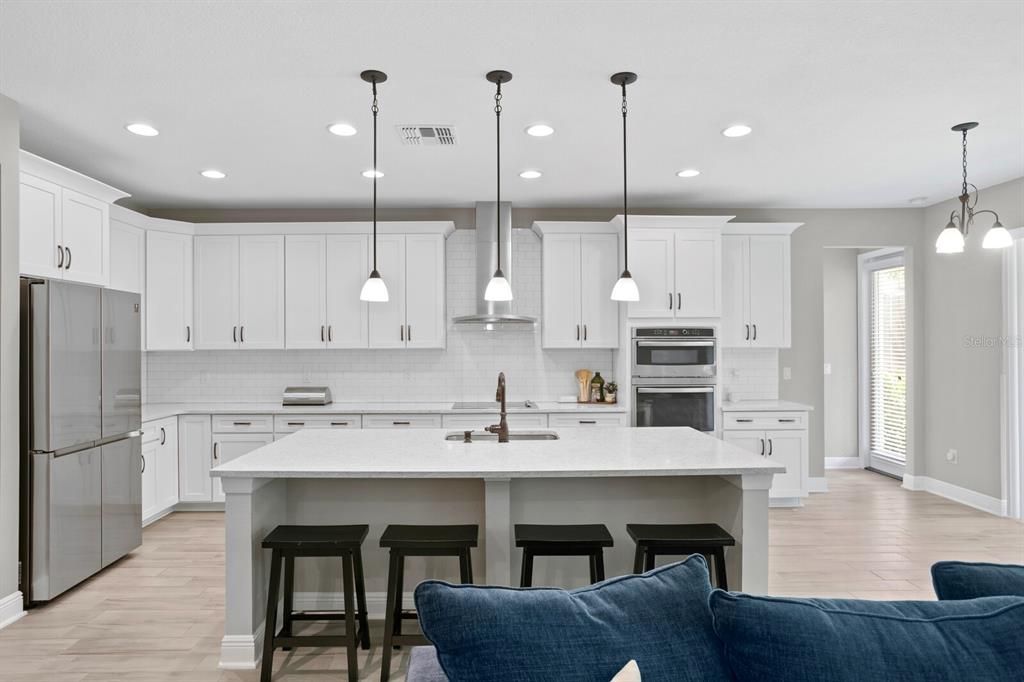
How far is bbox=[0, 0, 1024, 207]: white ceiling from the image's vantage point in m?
2.64

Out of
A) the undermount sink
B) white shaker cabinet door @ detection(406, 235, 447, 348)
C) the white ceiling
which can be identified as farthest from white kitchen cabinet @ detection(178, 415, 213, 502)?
the undermount sink

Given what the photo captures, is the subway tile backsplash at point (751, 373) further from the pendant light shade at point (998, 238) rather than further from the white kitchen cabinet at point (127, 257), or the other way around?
the white kitchen cabinet at point (127, 257)

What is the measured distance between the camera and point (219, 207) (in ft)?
20.2

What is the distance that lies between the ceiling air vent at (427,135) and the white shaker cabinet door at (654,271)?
7.08 ft

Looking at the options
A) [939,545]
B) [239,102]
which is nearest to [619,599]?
[239,102]

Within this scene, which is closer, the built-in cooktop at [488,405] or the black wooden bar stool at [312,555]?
the black wooden bar stool at [312,555]

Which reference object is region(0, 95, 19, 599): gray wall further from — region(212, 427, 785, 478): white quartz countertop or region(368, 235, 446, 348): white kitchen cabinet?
region(368, 235, 446, 348): white kitchen cabinet

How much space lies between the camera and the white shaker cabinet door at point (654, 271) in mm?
5727

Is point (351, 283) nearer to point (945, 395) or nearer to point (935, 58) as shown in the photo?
point (935, 58)

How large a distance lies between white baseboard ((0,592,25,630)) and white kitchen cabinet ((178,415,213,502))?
2.10 metres

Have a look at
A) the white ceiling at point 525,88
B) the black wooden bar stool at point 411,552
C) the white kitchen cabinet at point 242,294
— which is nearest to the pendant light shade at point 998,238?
the white ceiling at point 525,88

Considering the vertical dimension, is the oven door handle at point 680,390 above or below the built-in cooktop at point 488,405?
above

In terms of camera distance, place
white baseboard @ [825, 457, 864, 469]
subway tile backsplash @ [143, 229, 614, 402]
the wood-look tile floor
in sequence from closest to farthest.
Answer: the wood-look tile floor
subway tile backsplash @ [143, 229, 614, 402]
white baseboard @ [825, 457, 864, 469]

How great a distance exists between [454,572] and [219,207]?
436 cm
